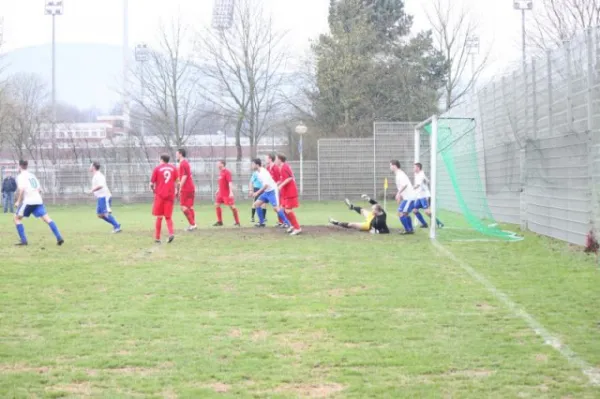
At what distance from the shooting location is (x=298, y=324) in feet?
23.0

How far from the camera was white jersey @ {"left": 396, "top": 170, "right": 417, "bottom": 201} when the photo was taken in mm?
15883

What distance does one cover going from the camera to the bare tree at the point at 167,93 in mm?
47406

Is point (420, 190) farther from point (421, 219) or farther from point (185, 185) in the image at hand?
point (185, 185)

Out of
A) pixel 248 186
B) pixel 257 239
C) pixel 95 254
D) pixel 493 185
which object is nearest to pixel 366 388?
pixel 95 254

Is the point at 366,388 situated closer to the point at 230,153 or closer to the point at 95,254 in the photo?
the point at 95,254

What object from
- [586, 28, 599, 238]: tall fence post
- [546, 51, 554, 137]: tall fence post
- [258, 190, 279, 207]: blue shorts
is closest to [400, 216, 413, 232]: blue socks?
[258, 190, 279, 207]: blue shorts

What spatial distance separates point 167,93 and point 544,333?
43537 mm

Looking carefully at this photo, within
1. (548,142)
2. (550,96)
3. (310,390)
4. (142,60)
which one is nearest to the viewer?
(310,390)

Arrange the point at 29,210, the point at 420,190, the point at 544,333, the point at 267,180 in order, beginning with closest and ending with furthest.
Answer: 1. the point at 544,333
2. the point at 29,210
3. the point at 420,190
4. the point at 267,180

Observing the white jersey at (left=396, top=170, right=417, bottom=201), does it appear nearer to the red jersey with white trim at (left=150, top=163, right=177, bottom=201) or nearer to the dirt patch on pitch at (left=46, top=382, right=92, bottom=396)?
the red jersey with white trim at (left=150, top=163, right=177, bottom=201)

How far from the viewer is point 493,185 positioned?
792 inches


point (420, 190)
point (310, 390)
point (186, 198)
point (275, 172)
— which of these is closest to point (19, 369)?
point (310, 390)

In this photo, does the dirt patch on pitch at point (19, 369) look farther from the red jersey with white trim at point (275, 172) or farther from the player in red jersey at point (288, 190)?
the red jersey with white trim at point (275, 172)

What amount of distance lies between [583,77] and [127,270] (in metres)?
8.86
